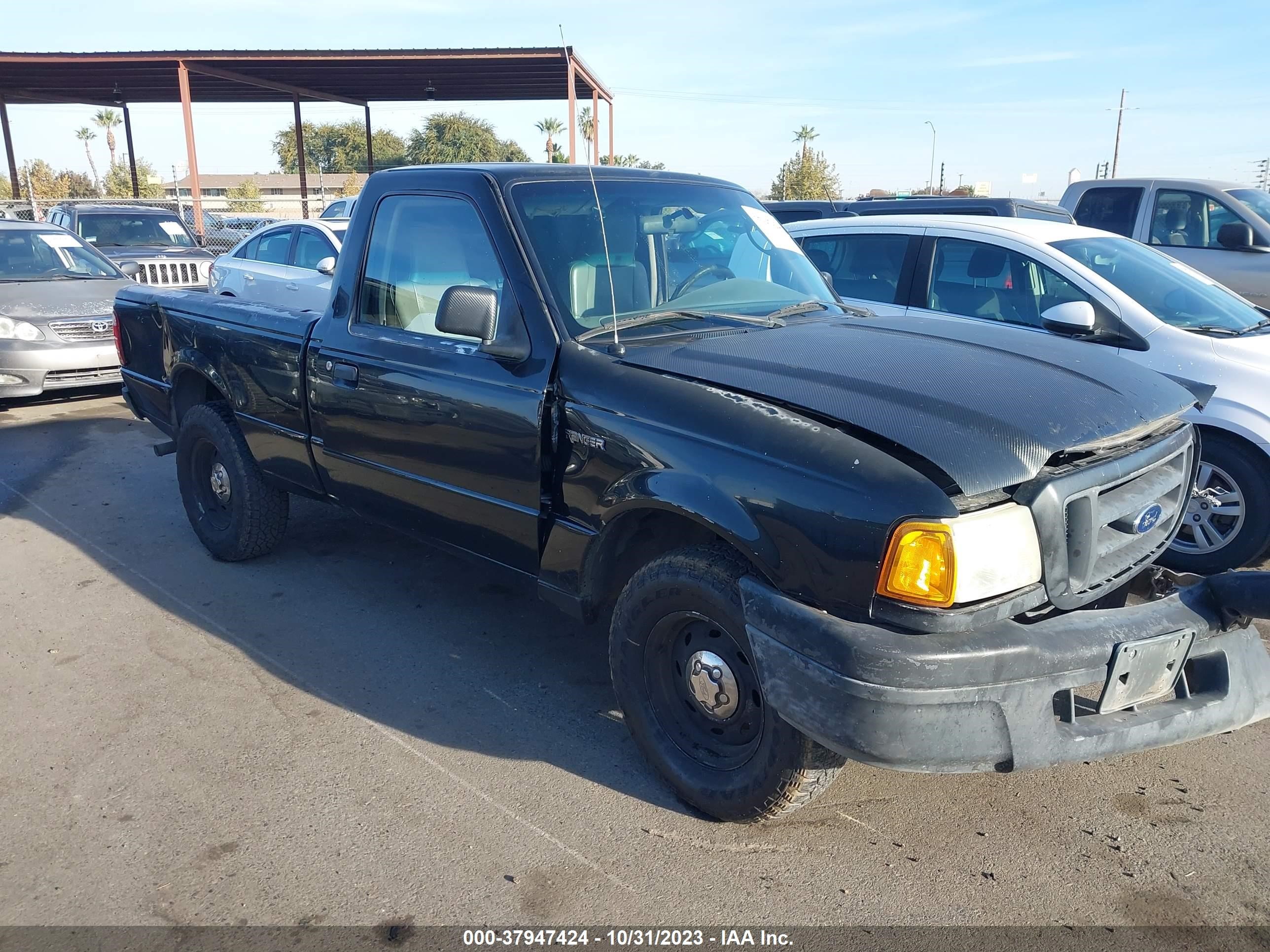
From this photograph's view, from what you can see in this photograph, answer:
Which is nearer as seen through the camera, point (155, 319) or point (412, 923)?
point (412, 923)

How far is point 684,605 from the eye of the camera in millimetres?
2857

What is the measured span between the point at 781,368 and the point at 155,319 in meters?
4.03

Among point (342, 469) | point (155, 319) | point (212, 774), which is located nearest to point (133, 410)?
point (155, 319)

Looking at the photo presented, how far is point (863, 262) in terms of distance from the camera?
6.12 m

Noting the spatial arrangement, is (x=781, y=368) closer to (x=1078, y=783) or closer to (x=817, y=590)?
(x=817, y=590)

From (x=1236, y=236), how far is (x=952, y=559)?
8.21 m

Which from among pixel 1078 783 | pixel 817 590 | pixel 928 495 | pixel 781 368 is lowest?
pixel 1078 783

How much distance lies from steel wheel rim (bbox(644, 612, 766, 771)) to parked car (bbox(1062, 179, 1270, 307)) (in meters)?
7.76

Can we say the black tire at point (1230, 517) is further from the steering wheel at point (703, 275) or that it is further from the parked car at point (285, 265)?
the parked car at point (285, 265)

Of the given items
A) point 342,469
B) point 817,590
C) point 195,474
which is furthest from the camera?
point 195,474

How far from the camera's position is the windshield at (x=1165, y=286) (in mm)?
5125

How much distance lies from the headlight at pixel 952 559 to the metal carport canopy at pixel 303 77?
587 inches

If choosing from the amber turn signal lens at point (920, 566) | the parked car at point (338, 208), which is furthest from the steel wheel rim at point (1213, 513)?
the parked car at point (338, 208)

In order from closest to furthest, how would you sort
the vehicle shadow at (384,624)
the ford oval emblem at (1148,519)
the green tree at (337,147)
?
1. the ford oval emblem at (1148,519)
2. the vehicle shadow at (384,624)
3. the green tree at (337,147)
